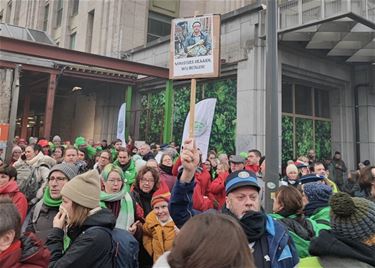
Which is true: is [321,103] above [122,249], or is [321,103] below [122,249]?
above

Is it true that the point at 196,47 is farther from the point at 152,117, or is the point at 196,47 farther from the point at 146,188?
the point at 152,117

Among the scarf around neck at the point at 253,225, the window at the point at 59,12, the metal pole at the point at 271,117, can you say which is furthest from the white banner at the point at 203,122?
the window at the point at 59,12

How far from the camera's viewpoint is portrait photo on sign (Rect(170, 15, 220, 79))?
389 cm

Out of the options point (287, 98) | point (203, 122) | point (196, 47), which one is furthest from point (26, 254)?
point (287, 98)

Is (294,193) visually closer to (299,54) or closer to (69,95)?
(299,54)

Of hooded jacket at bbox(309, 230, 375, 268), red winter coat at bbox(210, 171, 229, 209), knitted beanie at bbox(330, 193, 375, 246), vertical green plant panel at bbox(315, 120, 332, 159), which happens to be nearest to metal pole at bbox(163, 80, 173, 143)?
vertical green plant panel at bbox(315, 120, 332, 159)

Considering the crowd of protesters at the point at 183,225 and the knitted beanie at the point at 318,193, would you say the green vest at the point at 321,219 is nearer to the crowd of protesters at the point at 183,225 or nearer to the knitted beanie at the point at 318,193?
the crowd of protesters at the point at 183,225

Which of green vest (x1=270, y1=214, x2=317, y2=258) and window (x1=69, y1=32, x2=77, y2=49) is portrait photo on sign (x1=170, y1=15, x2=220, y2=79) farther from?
window (x1=69, y1=32, x2=77, y2=49)

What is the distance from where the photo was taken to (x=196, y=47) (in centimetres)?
398

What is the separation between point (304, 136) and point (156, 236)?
41.4ft

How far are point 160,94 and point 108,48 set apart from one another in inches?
211

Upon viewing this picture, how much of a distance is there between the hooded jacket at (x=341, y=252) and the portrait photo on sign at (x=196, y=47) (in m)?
2.28

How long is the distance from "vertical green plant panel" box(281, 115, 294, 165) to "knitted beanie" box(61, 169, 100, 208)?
11.9 metres

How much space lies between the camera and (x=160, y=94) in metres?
17.3
